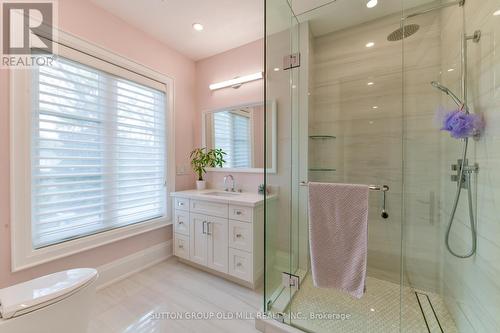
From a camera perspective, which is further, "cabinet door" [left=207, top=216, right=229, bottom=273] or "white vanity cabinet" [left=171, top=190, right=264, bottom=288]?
"cabinet door" [left=207, top=216, right=229, bottom=273]

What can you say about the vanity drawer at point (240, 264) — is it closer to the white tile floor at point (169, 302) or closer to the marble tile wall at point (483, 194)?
the white tile floor at point (169, 302)

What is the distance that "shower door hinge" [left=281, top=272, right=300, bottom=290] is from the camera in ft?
5.29

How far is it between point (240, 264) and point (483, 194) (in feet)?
5.62

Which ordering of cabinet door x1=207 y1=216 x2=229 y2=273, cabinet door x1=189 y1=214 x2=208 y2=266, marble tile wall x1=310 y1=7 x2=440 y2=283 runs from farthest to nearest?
1. cabinet door x1=189 y1=214 x2=208 y2=266
2. cabinet door x1=207 y1=216 x2=229 y2=273
3. marble tile wall x1=310 y1=7 x2=440 y2=283

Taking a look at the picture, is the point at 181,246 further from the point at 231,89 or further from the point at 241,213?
the point at 231,89

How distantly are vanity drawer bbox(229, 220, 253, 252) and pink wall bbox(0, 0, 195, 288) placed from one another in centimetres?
105

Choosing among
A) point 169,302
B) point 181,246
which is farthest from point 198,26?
point 169,302

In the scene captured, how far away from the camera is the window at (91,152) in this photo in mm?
1561

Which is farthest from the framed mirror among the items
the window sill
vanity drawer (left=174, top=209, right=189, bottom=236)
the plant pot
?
the window sill

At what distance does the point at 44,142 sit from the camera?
61.3 inches

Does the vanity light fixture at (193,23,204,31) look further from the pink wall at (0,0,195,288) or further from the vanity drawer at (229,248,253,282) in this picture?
the vanity drawer at (229,248,253,282)

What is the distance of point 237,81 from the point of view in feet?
7.96

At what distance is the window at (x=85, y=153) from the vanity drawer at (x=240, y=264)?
3.37ft

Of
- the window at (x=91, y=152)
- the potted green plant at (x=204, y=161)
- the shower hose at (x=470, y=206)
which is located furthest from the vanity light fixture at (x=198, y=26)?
the shower hose at (x=470, y=206)
